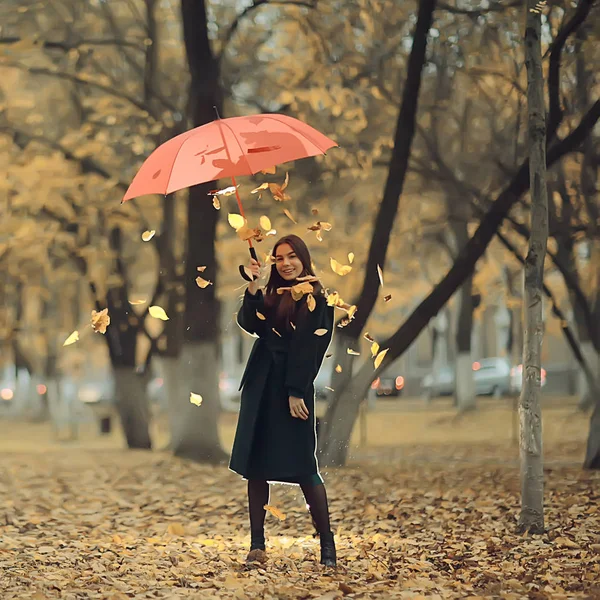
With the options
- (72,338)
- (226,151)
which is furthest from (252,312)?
(72,338)

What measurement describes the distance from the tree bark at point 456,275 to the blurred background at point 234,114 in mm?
378

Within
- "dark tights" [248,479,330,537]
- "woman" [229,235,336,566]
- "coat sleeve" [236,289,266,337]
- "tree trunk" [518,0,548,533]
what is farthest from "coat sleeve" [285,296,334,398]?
"tree trunk" [518,0,548,533]

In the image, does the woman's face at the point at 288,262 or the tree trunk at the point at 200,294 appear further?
the tree trunk at the point at 200,294

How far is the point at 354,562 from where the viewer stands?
19.9 ft

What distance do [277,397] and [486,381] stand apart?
2071 cm

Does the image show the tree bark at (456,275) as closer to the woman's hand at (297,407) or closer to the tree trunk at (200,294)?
the tree trunk at (200,294)

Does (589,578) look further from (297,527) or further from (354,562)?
(297,527)

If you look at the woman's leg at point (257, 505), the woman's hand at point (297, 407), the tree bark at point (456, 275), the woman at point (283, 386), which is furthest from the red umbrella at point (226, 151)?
the tree bark at point (456, 275)

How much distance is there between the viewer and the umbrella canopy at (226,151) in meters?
5.73

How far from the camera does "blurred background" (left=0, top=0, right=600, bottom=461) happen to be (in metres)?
11.5

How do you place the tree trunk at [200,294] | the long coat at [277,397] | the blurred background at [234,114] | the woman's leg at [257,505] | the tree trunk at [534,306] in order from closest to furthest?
the long coat at [277,397], the woman's leg at [257,505], the tree trunk at [534,306], the tree trunk at [200,294], the blurred background at [234,114]

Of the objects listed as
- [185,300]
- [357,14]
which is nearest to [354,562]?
[185,300]

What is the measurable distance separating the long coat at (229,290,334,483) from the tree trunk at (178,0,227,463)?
537 cm

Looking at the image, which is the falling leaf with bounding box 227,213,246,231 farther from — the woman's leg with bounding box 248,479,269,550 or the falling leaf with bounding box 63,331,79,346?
the woman's leg with bounding box 248,479,269,550
